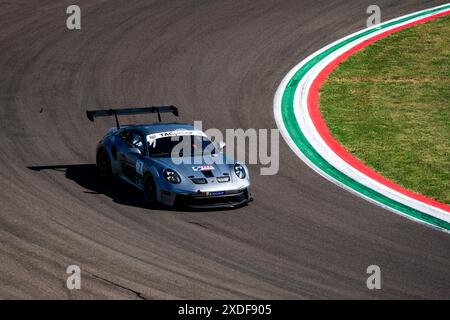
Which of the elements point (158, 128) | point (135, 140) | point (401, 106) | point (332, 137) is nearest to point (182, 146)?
point (158, 128)

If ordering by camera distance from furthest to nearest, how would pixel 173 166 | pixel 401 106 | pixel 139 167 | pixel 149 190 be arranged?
pixel 401 106 < pixel 139 167 < pixel 149 190 < pixel 173 166

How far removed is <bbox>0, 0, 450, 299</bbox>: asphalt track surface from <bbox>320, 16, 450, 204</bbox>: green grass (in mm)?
1471

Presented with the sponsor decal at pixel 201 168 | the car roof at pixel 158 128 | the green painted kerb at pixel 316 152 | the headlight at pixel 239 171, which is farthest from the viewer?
the car roof at pixel 158 128

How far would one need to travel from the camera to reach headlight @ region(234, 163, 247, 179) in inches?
656

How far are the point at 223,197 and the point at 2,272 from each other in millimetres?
4611

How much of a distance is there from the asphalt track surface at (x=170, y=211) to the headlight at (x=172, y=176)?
1.91ft

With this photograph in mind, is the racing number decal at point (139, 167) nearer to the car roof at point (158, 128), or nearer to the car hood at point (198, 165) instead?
the car hood at point (198, 165)

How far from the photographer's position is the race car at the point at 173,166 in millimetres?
16141

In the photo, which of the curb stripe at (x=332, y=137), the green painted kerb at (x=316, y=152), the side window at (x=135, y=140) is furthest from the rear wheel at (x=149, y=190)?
the curb stripe at (x=332, y=137)

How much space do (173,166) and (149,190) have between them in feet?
2.07

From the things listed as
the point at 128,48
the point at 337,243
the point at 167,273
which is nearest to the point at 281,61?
the point at 128,48

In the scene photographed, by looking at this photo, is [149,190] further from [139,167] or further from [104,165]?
[104,165]

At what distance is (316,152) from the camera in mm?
19938

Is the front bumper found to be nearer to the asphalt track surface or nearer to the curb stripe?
the asphalt track surface
